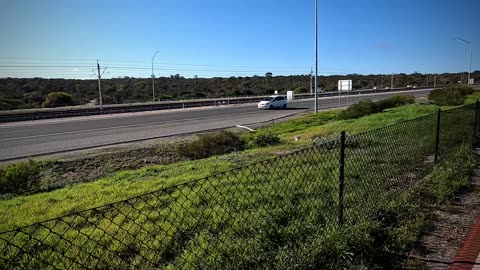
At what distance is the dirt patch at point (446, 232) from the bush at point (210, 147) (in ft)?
31.8

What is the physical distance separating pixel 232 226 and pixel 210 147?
10348 millimetres

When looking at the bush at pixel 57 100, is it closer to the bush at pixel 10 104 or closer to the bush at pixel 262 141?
the bush at pixel 10 104

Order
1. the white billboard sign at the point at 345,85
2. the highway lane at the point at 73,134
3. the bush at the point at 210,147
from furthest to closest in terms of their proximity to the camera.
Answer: the white billboard sign at the point at 345,85
the highway lane at the point at 73,134
the bush at the point at 210,147

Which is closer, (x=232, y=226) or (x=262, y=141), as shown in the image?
(x=232, y=226)

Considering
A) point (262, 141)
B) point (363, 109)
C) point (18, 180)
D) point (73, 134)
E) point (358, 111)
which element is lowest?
point (73, 134)

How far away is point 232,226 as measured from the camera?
496cm

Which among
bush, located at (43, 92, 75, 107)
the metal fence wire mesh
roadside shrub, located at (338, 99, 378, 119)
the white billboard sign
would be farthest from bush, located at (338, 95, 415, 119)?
bush, located at (43, 92, 75, 107)

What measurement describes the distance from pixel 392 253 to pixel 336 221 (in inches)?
28.0

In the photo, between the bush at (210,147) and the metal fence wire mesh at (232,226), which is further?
the bush at (210,147)

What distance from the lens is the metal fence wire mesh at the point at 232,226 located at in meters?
4.07

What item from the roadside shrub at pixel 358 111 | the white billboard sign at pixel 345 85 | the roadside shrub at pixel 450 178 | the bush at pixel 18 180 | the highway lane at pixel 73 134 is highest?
the white billboard sign at pixel 345 85

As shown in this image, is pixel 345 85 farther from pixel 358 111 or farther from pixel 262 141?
pixel 262 141

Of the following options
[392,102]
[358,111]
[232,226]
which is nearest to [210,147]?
[232,226]

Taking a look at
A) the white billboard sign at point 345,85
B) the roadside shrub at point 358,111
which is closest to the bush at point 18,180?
the roadside shrub at point 358,111
